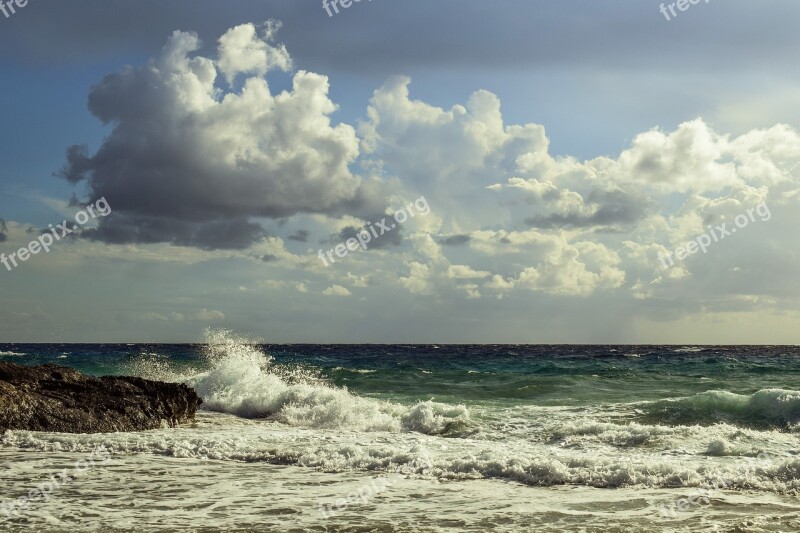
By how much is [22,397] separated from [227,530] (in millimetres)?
9032

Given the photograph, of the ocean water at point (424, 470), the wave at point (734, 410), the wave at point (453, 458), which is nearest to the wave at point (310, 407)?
the ocean water at point (424, 470)

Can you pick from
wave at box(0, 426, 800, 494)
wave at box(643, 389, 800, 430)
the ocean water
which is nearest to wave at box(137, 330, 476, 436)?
the ocean water

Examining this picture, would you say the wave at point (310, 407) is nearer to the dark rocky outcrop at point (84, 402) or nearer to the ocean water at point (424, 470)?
the ocean water at point (424, 470)

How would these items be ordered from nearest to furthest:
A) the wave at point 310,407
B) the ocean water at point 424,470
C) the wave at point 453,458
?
1. the ocean water at point 424,470
2. the wave at point 453,458
3. the wave at point 310,407

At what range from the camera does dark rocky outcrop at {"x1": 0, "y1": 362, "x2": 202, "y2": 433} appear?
46.0 feet

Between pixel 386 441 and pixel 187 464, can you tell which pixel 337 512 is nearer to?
pixel 187 464

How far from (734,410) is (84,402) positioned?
16682 mm

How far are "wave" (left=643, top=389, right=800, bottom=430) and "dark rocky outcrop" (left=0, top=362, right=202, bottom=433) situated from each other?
1222 centimetres

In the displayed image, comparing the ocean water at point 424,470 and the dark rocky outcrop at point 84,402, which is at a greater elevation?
the dark rocky outcrop at point 84,402

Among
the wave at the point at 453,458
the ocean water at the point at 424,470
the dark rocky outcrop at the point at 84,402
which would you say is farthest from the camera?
the dark rocky outcrop at the point at 84,402

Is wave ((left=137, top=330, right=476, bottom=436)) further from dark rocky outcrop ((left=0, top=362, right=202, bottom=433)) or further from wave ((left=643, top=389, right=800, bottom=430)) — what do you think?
wave ((left=643, top=389, right=800, bottom=430))

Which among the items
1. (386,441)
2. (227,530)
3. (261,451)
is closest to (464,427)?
(386,441)

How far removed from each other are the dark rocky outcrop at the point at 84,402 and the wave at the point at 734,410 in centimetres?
1222

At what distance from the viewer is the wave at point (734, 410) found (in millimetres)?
17344
